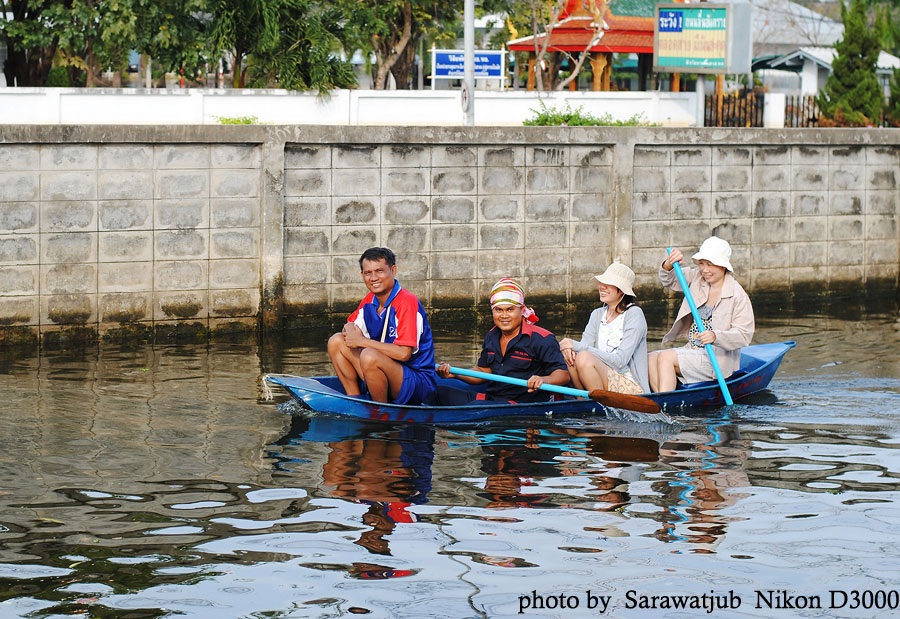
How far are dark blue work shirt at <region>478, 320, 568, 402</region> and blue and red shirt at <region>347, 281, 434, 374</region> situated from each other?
52cm

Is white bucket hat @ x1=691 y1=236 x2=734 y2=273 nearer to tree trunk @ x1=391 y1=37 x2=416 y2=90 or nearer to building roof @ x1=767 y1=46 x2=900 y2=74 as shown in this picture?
tree trunk @ x1=391 y1=37 x2=416 y2=90

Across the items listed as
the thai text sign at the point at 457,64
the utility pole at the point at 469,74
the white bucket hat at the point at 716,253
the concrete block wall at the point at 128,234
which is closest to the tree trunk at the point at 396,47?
the thai text sign at the point at 457,64

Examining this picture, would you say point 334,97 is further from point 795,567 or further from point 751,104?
point 795,567

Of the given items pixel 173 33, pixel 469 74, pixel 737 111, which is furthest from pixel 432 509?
pixel 173 33

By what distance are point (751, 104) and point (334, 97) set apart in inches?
276

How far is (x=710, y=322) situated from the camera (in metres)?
10.2

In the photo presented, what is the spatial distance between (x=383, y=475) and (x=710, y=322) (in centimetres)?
351

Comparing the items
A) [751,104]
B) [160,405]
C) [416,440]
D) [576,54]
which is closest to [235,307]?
[160,405]

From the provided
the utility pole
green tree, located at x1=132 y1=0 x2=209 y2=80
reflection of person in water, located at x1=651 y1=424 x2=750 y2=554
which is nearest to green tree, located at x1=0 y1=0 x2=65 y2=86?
green tree, located at x1=132 y1=0 x2=209 y2=80

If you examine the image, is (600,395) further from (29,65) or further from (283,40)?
(29,65)

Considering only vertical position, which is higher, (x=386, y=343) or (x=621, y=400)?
(x=386, y=343)

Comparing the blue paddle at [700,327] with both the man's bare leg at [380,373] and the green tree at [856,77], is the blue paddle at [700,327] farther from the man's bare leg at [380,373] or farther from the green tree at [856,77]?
the green tree at [856,77]

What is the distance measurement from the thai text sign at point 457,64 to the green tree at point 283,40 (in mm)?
2664

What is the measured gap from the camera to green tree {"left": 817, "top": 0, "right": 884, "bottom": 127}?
3056 cm
